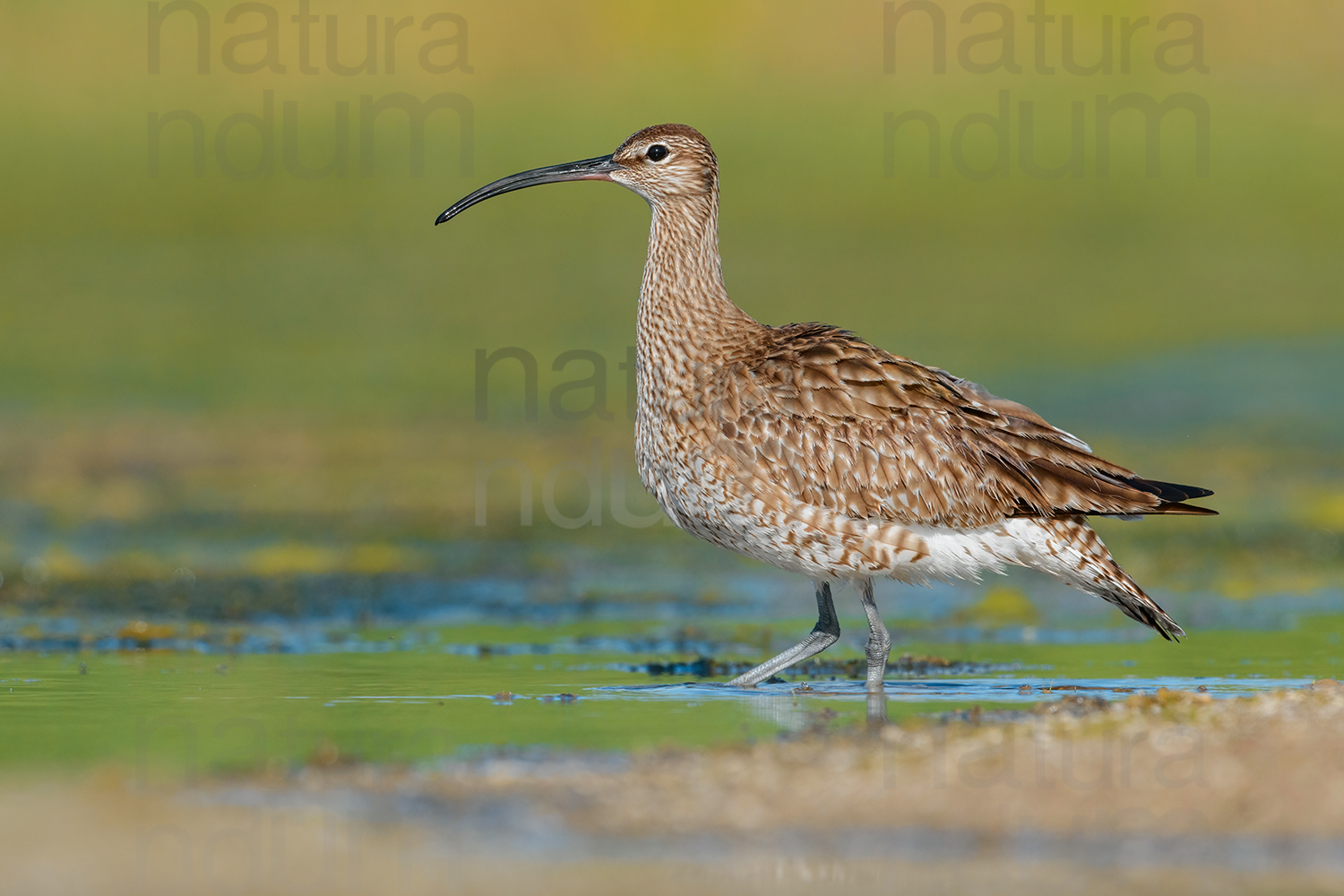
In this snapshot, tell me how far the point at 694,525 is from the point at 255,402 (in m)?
16.7

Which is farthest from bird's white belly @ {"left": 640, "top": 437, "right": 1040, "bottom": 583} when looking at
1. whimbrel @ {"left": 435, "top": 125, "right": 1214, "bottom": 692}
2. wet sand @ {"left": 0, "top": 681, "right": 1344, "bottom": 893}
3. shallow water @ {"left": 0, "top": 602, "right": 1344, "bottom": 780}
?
wet sand @ {"left": 0, "top": 681, "right": 1344, "bottom": 893}

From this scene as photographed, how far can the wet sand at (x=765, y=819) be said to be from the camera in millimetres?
6465

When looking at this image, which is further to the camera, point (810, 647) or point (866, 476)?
point (810, 647)

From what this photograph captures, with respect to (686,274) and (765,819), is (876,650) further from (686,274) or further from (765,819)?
(765,819)

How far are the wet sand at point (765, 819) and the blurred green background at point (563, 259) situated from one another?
6856 mm

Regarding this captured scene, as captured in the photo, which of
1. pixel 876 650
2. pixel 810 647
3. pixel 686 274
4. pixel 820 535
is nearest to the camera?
pixel 820 535

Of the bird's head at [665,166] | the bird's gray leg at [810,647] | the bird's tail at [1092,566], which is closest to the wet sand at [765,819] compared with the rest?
the bird's tail at [1092,566]

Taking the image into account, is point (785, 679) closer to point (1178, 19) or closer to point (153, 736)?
point (153, 736)

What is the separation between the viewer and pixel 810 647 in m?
10.8

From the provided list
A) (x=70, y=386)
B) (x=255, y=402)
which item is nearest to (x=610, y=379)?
(x=255, y=402)

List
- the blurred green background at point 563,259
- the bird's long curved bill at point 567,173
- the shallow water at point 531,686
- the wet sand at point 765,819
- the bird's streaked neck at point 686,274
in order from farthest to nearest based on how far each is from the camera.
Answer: the blurred green background at point 563,259
the bird's long curved bill at point 567,173
the bird's streaked neck at point 686,274
the shallow water at point 531,686
the wet sand at point 765,819

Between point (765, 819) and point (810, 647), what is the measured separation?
11.9 feet

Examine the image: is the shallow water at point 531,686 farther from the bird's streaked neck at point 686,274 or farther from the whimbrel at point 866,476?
the bird's streaked neck at point 686,274

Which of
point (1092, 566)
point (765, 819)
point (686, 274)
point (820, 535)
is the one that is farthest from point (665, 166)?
point (765, 819)
